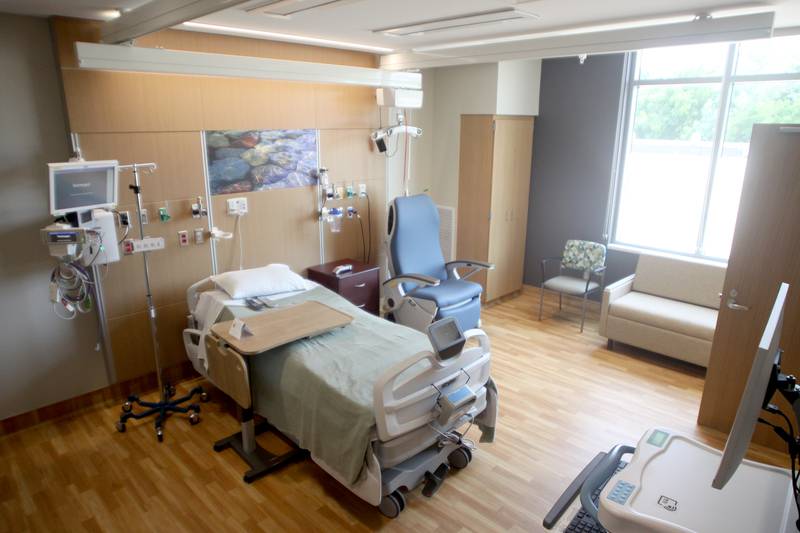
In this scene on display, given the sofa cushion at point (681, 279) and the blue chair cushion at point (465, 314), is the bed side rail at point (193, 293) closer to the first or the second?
the blue chair cushion at point (465, 314)

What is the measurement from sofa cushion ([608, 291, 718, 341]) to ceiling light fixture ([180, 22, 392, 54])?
308cm

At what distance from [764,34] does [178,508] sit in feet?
13.1

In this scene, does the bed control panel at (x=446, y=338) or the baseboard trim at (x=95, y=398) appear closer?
the bed control panel at (x=446, y=338)

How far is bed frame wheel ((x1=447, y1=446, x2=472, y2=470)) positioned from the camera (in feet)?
9.89

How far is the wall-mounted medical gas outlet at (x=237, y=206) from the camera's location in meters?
4.02

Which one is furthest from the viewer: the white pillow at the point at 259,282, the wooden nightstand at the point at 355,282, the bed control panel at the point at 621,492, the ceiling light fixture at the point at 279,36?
the wooden nightstand at the point at 355,282

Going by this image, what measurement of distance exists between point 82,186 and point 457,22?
2436 millimetres

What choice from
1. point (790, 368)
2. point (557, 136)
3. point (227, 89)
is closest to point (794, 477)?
point (790, 368)

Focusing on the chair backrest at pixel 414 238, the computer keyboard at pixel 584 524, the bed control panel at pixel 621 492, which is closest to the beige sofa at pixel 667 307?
the chair backrest at pixel 414 238

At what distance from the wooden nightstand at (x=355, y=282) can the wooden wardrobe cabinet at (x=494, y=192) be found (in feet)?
4.45

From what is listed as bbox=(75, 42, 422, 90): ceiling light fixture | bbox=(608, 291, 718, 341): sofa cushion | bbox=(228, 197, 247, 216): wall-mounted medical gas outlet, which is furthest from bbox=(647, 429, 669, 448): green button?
bbox=(228, 197, 247, 216): wall-mounted medical gas outlet

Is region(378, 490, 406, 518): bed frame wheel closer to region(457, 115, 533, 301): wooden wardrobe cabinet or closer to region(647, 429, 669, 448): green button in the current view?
region(647, 429, 669, 448): green button

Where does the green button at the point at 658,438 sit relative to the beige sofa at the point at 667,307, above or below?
above

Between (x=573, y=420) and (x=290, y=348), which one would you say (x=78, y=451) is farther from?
(x=573, y=420)
